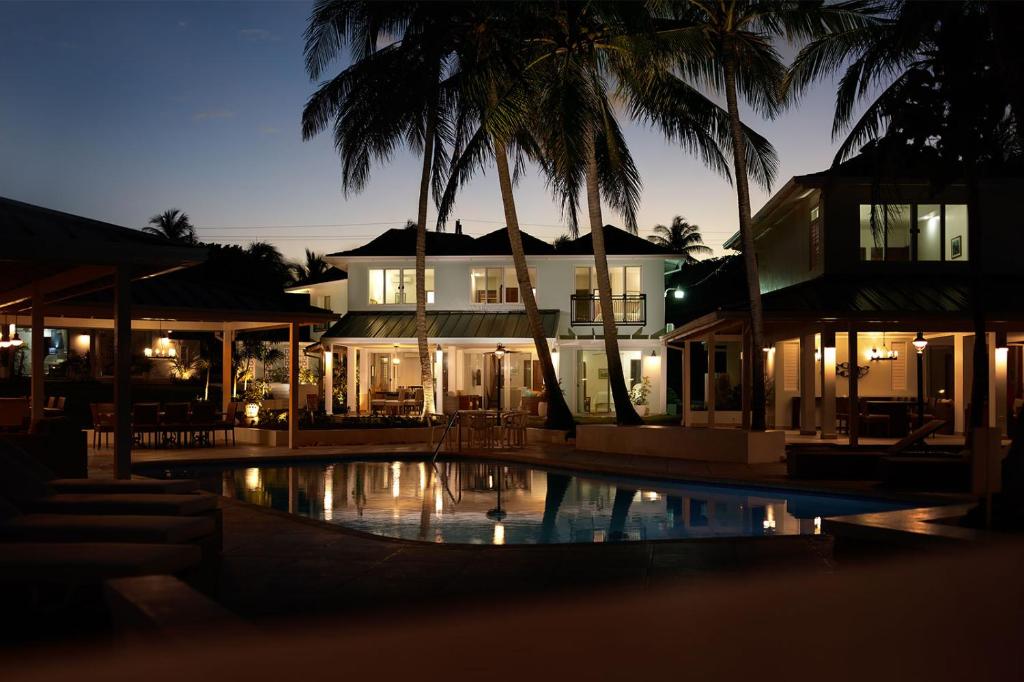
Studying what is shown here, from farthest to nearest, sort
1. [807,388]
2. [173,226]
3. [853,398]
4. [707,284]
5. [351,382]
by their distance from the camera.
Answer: [173,226]
[707,284]
[351,382]
[807,388]
[853,398]

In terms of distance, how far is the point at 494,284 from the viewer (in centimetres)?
3231

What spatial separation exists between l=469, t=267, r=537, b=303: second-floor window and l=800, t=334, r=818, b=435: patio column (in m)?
11.7

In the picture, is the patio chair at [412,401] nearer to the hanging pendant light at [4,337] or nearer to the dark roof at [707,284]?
the hanging pendant light at [4,337]

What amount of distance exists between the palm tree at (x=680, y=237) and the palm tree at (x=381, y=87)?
126 ft

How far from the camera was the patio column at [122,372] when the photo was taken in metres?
9.38

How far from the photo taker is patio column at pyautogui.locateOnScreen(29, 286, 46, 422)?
12.4m

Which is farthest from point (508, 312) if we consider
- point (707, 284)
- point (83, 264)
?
point (83, 264)

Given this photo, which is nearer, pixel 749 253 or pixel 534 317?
pixel 749 253

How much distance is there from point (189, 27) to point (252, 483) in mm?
9363

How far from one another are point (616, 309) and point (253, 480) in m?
18.2

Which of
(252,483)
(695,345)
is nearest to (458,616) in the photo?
(252,483)

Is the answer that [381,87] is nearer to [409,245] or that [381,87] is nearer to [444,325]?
[444,325]

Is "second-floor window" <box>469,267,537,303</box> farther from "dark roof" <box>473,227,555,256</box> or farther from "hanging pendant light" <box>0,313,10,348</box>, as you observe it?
"hanging pendant light" <box>0,313,10,348</box>

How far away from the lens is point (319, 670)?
3.17 m
